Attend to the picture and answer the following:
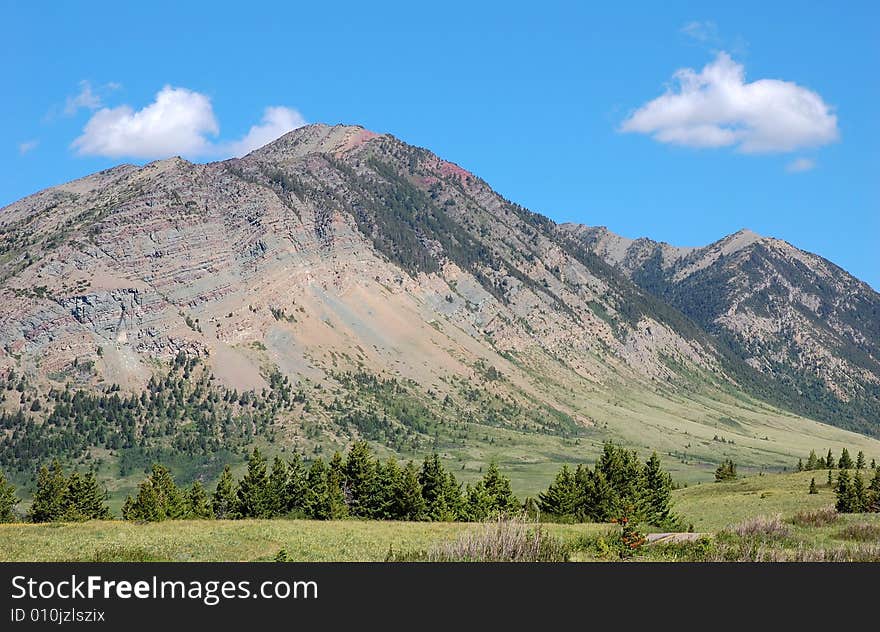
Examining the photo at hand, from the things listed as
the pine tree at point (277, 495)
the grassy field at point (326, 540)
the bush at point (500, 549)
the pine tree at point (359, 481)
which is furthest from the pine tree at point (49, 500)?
the bush at point (500, 549)

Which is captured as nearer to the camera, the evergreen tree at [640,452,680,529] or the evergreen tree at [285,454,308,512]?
the evergreen tree at [640,452,680,529]

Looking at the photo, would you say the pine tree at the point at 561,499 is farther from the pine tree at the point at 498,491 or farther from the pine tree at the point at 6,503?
the pine tree at the point at 6,503

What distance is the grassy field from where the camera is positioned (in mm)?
39312

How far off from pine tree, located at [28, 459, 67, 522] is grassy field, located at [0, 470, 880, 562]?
54.3m

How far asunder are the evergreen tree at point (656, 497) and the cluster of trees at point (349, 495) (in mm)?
12226

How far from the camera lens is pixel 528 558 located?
33.4 meters

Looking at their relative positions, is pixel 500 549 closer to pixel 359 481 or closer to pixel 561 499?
pixel 561 499

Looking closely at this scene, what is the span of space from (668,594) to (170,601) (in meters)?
14.9

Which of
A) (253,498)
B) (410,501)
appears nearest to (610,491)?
(410,501)

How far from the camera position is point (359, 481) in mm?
91000

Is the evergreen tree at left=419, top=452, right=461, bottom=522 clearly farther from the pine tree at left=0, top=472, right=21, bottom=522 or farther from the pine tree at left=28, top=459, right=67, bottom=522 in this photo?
the pine tree at left=0, top=472, right=21, bottom=522

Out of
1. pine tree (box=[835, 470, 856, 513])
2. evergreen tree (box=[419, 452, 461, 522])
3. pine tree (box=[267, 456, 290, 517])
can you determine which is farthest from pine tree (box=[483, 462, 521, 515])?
pine tree (box=[835, 470, 856, 513])

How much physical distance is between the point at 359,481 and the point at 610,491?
25.9 meters

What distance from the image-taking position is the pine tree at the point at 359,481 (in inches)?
3521
